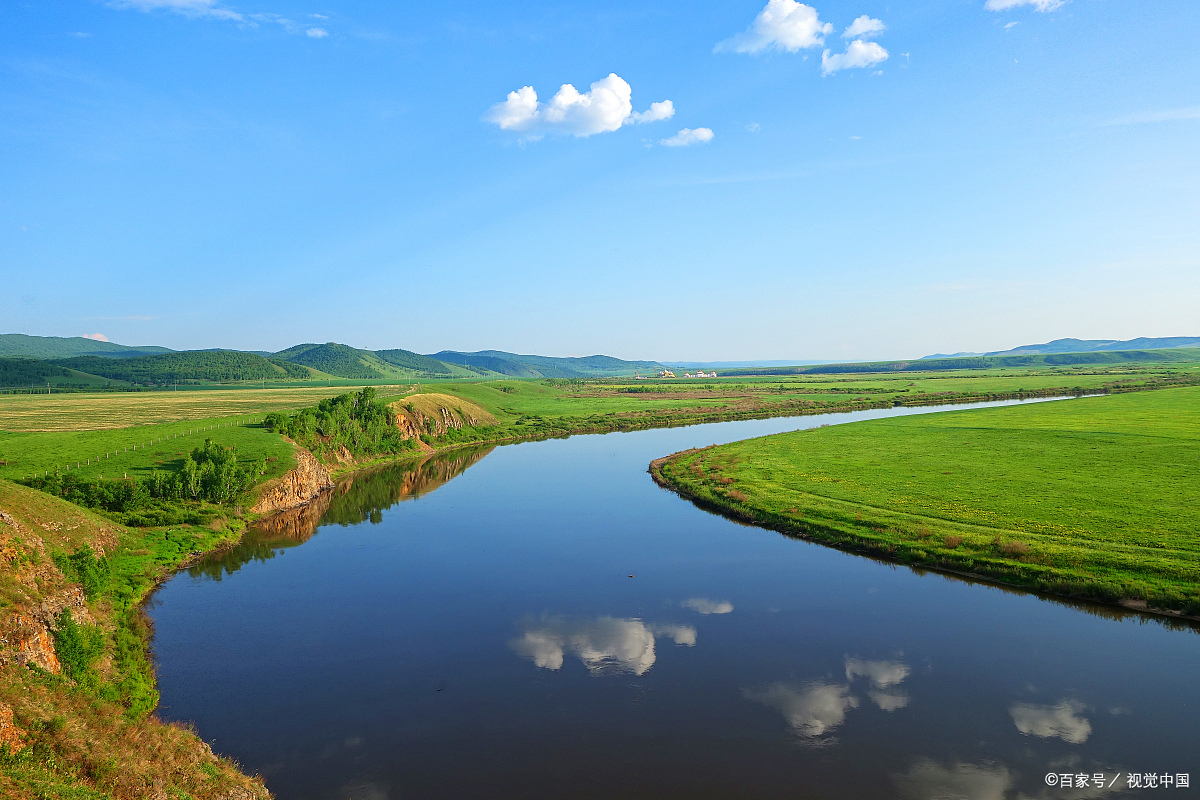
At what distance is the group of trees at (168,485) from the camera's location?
4391 cm

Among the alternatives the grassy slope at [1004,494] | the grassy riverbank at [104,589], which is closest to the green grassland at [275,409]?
the grassy riverbank at [104,589]

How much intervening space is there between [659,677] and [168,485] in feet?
145

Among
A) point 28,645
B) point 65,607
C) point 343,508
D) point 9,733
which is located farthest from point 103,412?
point 9,733

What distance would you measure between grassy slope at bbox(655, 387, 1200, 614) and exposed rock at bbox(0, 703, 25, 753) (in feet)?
134

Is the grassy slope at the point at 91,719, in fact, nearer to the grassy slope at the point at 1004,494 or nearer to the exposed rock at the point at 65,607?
the exposed rock at the point at 65,607

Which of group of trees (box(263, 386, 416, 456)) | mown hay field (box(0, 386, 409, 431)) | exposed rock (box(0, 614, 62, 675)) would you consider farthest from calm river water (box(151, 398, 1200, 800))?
mown hay field (box(0, 386, 409, 431))

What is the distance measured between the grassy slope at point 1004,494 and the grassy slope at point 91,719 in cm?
3761

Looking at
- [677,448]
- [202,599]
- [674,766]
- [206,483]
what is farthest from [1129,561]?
[206,483]

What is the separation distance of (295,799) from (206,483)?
40178 millimetres

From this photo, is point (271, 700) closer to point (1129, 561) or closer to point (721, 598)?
point (721, 598)

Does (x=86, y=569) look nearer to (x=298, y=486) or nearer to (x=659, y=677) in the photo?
(x=659, y=677)

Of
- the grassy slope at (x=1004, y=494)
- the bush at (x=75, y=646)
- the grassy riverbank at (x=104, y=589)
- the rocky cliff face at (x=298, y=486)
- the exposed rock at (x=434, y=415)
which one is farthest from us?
the exposed rock at (x=434, y=415)

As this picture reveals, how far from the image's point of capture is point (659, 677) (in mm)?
25250

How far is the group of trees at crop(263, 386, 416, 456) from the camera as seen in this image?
73.8m
